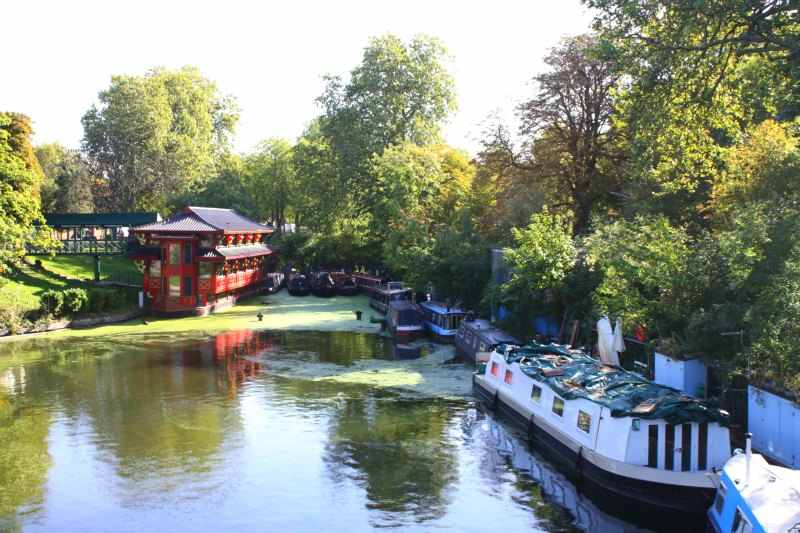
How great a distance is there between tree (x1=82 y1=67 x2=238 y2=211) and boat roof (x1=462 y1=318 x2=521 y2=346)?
52658mm

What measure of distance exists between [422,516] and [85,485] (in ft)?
31.8

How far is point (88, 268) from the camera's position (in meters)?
67.8

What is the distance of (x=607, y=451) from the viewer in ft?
66.6

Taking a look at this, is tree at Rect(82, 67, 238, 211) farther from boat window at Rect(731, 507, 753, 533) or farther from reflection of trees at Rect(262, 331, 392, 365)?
boat window at Rect(731, 507, 753, 533)

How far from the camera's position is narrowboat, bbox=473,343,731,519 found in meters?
19.0

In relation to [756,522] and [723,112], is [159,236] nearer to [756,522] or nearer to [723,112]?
[723,112]

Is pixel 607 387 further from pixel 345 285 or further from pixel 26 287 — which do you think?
pixel 345 285

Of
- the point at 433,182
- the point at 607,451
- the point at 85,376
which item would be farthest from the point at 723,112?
the point at 433,182

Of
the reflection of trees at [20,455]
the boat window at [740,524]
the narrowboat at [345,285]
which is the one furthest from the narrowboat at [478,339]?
the narrowboat at [345,285]

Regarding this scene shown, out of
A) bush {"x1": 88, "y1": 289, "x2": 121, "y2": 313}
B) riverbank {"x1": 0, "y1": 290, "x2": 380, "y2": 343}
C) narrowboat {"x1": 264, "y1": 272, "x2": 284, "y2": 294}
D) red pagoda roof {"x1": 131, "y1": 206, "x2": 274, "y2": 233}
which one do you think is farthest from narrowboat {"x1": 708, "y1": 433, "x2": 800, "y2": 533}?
narrowboat {"x1": 264, "y1": 272, "x2": 284, "y2": 294}

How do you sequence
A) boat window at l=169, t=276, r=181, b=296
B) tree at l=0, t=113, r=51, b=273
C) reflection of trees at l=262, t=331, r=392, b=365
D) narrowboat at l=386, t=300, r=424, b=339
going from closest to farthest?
reflection of trees at l=262, t=331, r=392, b=365 < tree at l=0, t=113, r=51, b=273 < narrowboat at l=386, t=300, r=424, b=339 < boat window at l=169, t=276, r=181, b=296

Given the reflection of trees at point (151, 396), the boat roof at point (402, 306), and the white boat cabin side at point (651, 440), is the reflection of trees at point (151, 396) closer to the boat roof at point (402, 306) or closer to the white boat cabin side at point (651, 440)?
the boat roof at point (402, 306)

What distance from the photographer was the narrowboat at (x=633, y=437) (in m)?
19.0

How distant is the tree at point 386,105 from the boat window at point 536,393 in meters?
47.8
